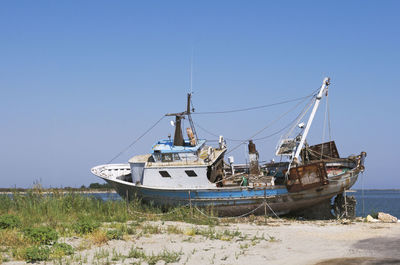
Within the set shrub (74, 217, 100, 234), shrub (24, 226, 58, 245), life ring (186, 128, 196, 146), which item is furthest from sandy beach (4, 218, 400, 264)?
life ring (186, 128, 196, 146)

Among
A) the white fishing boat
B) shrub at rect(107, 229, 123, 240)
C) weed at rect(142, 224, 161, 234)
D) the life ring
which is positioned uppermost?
the life ring

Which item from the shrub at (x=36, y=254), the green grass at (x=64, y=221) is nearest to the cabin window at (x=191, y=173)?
the green grass at (x=64, y=221)

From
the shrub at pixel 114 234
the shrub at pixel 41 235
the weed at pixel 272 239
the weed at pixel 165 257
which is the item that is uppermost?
the shrub at pixel 41 235

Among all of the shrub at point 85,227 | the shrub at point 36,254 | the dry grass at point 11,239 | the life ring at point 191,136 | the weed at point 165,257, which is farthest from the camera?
the life ring at point 191,136

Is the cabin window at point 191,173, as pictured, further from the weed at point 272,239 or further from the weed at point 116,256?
the weed at point 116,256

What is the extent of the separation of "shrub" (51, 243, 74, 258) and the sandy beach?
1.03 feet

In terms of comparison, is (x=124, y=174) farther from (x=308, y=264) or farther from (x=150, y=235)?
(x=308, y=264)

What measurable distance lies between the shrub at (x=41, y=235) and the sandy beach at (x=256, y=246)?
0.63m

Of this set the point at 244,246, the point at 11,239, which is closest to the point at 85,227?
the point at 11,239

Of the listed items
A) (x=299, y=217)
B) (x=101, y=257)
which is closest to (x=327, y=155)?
(x=299, y=217)

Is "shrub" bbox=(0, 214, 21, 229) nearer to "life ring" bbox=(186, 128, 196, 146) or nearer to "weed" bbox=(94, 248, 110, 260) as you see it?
"weed" bbox=(94, 248, 110, 260)

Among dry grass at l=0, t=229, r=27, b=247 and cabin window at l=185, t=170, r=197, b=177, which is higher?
cabin window at l=185, t=170, r=197, b=177

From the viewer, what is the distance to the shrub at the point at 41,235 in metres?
13.1

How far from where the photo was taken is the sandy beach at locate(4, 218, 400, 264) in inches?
473
